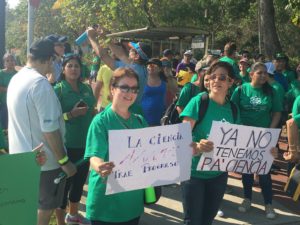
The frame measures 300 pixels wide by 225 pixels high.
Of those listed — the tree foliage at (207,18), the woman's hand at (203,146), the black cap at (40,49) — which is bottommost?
the woman's hand at (203,146)

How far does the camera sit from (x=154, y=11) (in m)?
26.9

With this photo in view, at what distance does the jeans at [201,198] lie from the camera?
3562 mm

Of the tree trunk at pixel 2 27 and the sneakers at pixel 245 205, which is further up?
the tree trunk at pixel 2 27

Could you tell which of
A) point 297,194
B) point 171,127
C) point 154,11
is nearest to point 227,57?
point 297,194

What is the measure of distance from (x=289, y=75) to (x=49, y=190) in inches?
266

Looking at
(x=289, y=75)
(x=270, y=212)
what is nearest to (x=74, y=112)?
(x=270, y=212)

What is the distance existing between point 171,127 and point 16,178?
3.65 feet

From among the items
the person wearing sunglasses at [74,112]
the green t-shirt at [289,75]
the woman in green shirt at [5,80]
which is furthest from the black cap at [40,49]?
the green t-shirt at [289,75]

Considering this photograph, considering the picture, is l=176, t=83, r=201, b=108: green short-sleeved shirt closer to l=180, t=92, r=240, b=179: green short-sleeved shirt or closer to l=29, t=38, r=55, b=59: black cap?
l=180, t=92, r=240, b=179: green short-sleeved shirt

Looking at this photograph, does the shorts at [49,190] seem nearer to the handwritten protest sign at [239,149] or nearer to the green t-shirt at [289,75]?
the handwritten protest sign at [239,149]

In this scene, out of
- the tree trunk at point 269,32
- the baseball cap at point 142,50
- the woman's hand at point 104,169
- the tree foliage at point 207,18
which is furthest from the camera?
the tree foliage at point 207,18

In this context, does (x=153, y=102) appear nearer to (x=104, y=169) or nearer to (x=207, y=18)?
(x=104, y=169)

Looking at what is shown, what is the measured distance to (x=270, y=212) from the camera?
5.25m

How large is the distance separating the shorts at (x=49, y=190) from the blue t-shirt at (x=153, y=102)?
8.19ft
